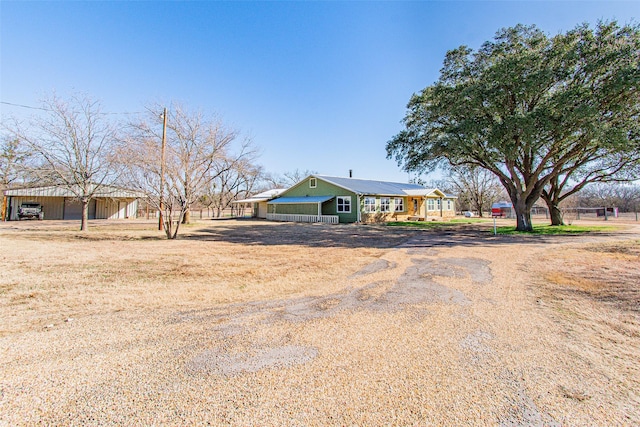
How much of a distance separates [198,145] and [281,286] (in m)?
13.9

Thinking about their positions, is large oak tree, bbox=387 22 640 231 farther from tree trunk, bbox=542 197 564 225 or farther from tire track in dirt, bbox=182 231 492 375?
tire track in dirt, bbox=182 231 492 375

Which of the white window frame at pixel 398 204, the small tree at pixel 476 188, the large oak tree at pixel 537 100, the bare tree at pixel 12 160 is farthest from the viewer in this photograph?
the small tree at pixel 476 188

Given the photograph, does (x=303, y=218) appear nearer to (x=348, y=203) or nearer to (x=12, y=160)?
(x=348, y=203)

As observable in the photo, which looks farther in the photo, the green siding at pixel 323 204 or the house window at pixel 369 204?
the house window at pixel 369 204

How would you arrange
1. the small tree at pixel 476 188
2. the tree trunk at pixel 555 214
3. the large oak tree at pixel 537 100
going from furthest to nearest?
the small tree at pixel 476 188, the tree trunk at pixel 555 214, the large oak tree at pixel 537 100

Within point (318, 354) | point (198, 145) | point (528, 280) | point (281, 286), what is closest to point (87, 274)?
point (281, 286)

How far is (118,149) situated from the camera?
52.6 feet


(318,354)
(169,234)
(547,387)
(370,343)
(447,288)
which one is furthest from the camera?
(169,234)

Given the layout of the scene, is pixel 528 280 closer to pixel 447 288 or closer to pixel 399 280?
pixel 447 288

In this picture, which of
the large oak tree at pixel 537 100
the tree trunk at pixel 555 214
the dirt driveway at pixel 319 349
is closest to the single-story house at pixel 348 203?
the large oak tree at pixel 537 100

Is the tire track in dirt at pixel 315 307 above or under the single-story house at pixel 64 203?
under

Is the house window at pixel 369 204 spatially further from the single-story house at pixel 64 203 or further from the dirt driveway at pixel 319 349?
the single-story house at pixel 64 203

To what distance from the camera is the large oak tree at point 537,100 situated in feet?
41.5

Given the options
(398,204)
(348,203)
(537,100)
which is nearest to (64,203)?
(348,203)
